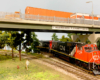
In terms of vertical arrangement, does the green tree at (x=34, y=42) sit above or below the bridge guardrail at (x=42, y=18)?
below

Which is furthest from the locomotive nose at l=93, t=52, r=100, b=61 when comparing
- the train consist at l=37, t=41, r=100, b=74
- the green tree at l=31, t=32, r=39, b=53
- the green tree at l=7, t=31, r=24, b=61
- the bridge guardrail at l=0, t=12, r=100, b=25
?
the green tree at l=31, t=32, r=39, b=53

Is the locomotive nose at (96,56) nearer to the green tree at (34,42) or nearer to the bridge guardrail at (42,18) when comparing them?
the bridge guardrail at (42,18)

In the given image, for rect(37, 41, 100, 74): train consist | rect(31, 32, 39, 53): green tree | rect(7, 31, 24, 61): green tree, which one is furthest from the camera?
rect(31, 32, 39, 53): green tree

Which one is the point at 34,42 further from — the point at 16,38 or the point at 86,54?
the point at 86,54

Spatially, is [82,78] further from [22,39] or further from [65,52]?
[22,39]

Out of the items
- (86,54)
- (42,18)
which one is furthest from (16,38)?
(86,54)

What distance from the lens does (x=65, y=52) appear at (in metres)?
16.2

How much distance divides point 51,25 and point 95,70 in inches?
309

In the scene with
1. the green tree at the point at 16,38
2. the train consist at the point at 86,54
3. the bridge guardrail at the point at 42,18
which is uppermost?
the bridge guardrail at the point at 42,18

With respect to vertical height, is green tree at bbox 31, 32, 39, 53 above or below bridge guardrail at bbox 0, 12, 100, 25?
below

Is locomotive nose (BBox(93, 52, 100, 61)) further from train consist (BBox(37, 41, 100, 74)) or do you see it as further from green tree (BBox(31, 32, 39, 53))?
green tree (BBox(31, 32, 39, 53))

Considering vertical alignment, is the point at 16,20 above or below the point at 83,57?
above

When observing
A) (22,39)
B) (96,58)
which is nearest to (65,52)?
(96,58)

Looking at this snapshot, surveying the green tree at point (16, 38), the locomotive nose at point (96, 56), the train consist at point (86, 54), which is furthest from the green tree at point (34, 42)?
the locomotive nose at point (96, 56)
